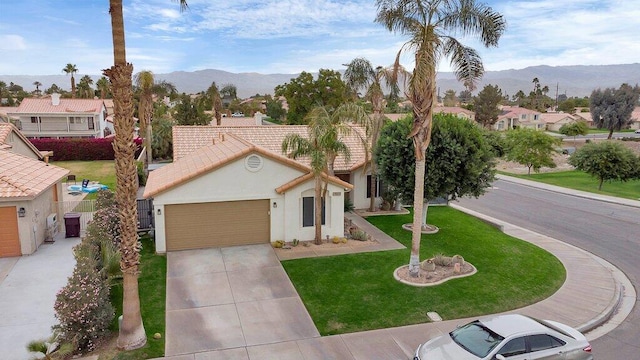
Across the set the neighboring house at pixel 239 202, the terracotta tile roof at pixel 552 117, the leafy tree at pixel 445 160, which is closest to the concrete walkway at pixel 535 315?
the neighboring house at pixel 239 202

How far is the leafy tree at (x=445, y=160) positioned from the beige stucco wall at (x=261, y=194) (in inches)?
117

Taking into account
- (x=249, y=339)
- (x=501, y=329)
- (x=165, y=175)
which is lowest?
(x=249, y=339)

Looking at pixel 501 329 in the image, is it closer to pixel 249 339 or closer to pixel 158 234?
pixel 249 339

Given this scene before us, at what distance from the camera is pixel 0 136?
2352 centimetres

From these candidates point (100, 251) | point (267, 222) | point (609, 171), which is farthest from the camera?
point (609, 171)

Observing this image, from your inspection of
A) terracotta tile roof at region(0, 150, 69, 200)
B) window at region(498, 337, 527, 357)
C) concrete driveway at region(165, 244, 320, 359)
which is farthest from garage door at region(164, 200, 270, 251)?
window at region(498, 337, 527, 357)

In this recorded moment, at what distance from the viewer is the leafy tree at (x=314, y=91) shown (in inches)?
2168

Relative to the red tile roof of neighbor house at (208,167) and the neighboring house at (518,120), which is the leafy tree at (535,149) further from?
the neighboring house at (518,120)

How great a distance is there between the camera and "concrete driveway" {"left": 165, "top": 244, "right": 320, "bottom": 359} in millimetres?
11289

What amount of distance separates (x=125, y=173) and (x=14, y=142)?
20.5 meters

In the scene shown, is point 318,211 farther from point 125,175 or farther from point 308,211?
point 125,175

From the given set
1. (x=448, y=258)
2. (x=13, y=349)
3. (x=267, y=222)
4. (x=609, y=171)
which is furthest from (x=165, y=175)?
(x=609, y=171)

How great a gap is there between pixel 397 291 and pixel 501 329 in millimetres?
4843

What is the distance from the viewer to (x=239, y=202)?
60.5ft
